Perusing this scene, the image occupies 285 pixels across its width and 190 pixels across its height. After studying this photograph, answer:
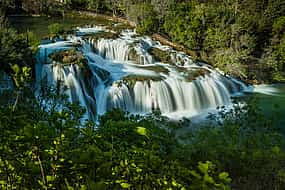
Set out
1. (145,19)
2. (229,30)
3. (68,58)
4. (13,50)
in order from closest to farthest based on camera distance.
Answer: (13,50) < (68,58) < (229,30) < (145,19)

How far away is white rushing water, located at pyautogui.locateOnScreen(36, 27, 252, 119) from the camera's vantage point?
17062 millimetres

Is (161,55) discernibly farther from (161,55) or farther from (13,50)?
(13,50)

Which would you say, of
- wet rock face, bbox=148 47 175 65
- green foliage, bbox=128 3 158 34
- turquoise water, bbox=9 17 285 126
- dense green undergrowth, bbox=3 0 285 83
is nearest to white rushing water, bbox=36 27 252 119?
wet rock face, bbox=148 47 175 65

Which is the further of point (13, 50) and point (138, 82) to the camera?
point (138, 82)

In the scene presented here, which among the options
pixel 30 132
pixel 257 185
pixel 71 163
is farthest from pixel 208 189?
pixel 257 185

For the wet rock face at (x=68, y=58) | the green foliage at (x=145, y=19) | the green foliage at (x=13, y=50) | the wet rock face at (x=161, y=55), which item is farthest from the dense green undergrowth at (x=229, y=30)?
the green foliage at (x=13, y=50)

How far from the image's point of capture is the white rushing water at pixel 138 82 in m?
17.1

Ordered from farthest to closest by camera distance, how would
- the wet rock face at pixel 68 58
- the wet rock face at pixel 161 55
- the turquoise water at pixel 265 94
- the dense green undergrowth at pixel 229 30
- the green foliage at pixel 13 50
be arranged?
the dense green undergrowth at pixel 229 30
the wet rock face at pixel 161 55
the wet rock face at pixel 68 58
the turquoise water at pixel 265 94
the green foliage at pixel 13 50

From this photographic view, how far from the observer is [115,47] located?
22703mm

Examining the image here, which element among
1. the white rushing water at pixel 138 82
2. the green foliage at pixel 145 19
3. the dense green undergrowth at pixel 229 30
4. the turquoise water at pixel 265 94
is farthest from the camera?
the green foliage at pixel 145 19

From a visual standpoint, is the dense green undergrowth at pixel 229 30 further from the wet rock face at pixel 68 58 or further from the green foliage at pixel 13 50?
the green foliage at pixel 13 50

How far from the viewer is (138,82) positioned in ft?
58.7

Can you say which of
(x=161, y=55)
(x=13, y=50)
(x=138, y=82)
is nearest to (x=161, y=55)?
(x=161, y=55)

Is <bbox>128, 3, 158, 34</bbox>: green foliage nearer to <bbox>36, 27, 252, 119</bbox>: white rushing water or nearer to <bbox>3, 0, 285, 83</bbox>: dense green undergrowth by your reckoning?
<bbox>3, 0, 285, 83</bbox>: dense green undergrowth
